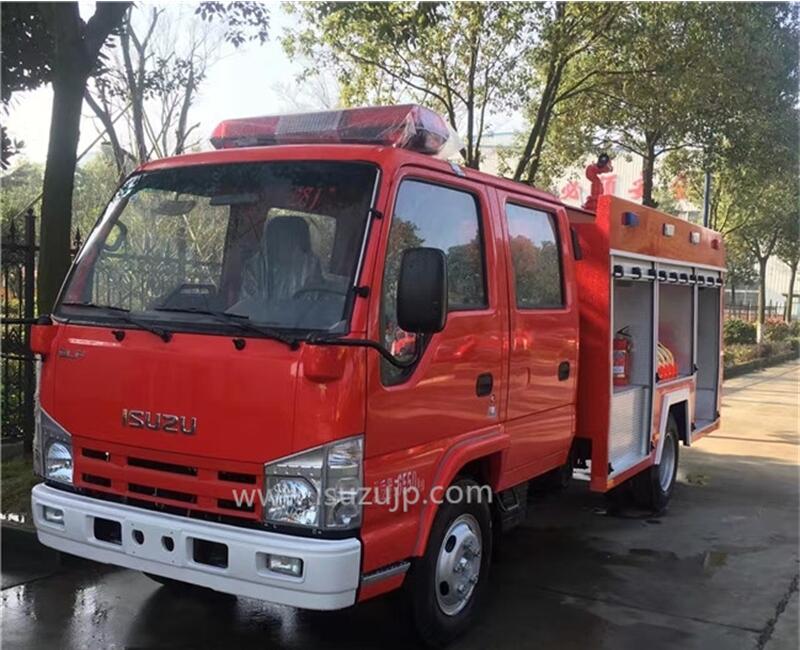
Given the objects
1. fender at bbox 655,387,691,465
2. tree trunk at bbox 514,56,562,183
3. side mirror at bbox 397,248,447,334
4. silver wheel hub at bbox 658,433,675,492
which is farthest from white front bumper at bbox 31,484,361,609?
tree trunk at bbox 514,56,562,183

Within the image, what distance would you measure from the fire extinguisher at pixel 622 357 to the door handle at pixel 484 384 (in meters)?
1.85

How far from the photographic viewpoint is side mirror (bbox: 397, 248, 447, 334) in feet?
10.6

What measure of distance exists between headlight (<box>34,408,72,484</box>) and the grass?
1475 mm

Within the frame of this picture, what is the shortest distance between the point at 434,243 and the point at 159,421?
57.6 inches

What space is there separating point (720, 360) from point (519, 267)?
4.40 m

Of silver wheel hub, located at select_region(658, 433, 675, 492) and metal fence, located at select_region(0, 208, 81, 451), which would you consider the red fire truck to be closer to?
silver wheel hub, located at select_region(658, 433, 675, 492)

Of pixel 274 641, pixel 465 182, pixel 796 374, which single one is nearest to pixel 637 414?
pixel 465 182

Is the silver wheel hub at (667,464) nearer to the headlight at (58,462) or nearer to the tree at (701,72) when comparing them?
the headlight at (58,462)

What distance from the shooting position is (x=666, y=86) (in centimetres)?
1070

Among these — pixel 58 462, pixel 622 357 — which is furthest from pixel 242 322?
pixel 622 357

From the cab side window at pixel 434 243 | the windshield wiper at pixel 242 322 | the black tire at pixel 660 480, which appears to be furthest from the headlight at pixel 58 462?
the black tire at pixel 660 480

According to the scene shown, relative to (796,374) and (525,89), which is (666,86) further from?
(796,374)

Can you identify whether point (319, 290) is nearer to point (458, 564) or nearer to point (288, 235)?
point (288, 235)

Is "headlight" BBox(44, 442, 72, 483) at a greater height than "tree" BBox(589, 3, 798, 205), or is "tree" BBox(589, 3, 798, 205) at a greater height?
"tree" BBox(589, 3, 798, 205)
